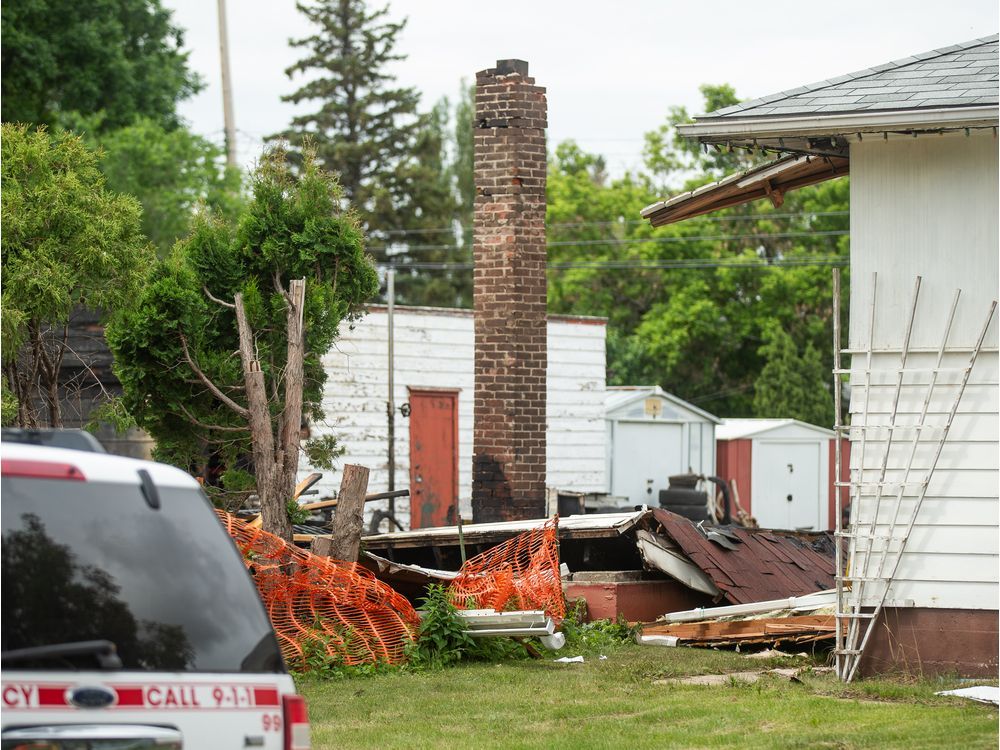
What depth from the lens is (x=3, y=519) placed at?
12.4 ft

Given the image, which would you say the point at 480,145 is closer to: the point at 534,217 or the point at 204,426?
the point at 534,217

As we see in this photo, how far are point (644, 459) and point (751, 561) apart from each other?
1345cm

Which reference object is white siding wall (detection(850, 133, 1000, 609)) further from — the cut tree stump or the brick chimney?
the brick chimney

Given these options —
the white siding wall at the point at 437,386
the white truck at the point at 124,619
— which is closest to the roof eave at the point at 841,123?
the white truck at the point at 124,619

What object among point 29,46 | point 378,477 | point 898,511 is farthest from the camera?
point 29,46

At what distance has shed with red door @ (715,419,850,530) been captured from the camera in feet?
99.5

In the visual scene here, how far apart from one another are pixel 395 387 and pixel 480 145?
23.5ft

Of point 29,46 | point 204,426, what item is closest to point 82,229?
point 204,426

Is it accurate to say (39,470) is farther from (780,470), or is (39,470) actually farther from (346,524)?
(780,470)

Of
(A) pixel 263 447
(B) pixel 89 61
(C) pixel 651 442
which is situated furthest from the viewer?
(B) pixel 89 61

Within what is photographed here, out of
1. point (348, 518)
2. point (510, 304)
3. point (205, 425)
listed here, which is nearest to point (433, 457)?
point (510, 304)

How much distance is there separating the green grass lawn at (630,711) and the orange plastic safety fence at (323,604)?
1.19 feet

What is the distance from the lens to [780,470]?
30719 mm

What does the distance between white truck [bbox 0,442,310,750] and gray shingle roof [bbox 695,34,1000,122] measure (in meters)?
6.58
